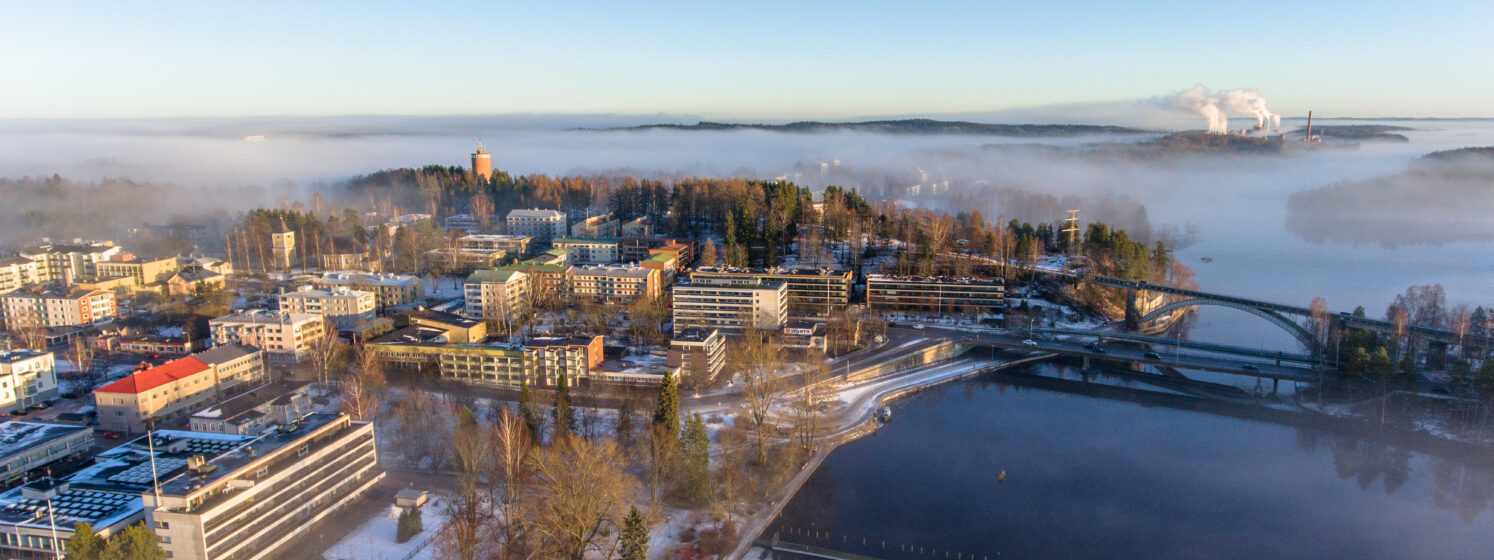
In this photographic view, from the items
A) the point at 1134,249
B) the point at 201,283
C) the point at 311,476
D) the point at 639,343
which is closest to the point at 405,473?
the point at 311,476

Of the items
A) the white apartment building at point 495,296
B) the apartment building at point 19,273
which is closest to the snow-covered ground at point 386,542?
the white apartment building at point 495,296

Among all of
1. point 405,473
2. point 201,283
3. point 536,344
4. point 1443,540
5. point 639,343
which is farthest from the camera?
point 201,283

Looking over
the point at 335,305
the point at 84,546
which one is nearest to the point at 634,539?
the point at 84,546

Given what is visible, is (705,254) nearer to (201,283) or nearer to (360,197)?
(201,283)

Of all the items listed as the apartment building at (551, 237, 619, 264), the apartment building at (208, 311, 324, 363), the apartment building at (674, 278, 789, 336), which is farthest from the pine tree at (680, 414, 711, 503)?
the apartment building at (551, 237, 619, 264)

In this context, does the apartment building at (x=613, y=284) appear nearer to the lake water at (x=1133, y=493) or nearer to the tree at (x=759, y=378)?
the tree at (x=759, y=378)

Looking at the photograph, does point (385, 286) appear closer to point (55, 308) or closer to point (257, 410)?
point (55, 308)

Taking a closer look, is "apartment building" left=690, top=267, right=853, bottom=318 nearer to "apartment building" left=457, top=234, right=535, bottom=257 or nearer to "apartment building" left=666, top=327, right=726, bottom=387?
"apartment building" left=666, top=327, right=726, bottom=387
